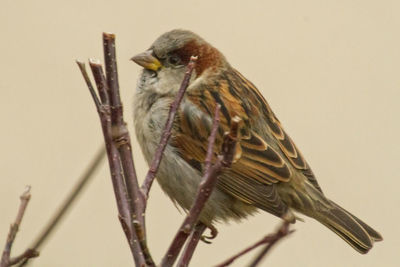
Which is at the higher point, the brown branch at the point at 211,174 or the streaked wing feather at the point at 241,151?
the brown branch at the point at 211,174

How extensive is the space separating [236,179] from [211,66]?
444 mm

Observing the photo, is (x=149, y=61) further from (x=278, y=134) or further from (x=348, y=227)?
(x=348, y=227)

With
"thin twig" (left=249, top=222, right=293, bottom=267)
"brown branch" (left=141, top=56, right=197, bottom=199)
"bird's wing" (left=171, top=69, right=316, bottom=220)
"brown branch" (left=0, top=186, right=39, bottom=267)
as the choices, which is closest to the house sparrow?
"bird's wing" (left=171, top=69, right=316, bottom=220)

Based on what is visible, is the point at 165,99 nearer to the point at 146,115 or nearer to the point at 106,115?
the point at 146,115

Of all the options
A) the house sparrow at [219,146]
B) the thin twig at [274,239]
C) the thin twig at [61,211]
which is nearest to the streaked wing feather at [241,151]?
the house sparrow at [219,146]

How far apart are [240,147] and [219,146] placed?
83mm

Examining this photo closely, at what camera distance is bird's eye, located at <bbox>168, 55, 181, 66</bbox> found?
231cm

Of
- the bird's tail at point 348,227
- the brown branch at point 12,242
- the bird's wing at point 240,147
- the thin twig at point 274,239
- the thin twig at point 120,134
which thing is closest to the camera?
the thin twig at point 274,239

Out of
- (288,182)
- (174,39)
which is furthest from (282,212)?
(174,39)

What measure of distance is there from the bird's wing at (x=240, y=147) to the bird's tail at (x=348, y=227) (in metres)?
0.19

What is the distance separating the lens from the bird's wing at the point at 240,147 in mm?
2180

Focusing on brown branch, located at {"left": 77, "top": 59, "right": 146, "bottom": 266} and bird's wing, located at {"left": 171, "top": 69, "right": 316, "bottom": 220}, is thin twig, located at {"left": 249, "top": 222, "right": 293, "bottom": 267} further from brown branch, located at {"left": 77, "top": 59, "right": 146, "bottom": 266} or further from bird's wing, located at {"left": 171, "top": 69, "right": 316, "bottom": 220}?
bird's wing, located at {"left": 171, "top": 69, "right": 316, "bottom": 220}

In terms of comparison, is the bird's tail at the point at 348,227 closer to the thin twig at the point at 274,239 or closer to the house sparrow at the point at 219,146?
the house sparrow at the point at 219,146

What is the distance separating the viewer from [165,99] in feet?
7.50
